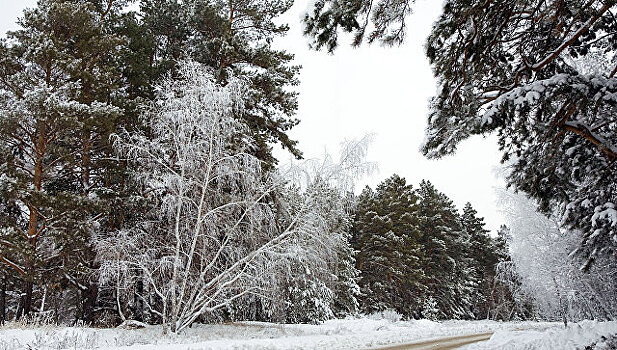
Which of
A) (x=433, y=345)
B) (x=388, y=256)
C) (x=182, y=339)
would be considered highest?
(x=388, y=256)

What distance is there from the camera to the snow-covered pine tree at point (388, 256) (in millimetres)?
30391

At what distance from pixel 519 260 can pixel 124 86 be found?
22.1 m

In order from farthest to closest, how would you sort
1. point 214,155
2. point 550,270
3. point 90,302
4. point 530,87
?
1. point 550,270
2. point 90,302
3. point 214,155
4. point 530,87

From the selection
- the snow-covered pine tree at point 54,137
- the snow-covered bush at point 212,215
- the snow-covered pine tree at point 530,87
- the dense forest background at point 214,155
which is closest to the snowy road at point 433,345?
the snow-covered bush at point 212,215

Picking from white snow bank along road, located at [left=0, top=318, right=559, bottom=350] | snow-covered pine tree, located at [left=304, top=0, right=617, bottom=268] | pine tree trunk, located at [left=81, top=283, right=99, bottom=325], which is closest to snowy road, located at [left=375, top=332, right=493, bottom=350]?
white snow bank along road, located at [left=0, top=318, right=559, bottom=350]

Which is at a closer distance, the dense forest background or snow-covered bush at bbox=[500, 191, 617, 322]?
the dense forest background

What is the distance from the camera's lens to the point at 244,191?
13.0m

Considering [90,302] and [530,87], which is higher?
[530,87]

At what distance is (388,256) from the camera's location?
31094 mm

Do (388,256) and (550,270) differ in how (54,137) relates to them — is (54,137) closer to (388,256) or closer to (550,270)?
(550,270)

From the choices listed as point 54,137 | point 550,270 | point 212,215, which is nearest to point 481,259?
point 550,270

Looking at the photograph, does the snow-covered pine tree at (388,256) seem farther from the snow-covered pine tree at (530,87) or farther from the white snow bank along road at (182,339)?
the snow-covered pine tree at (530,87)

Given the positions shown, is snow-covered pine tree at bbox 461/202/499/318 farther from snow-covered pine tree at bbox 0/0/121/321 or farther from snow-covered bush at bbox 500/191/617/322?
snow-covered pine tree at bbox 0/0/121/321

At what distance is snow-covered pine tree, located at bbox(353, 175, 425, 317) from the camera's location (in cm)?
3039
